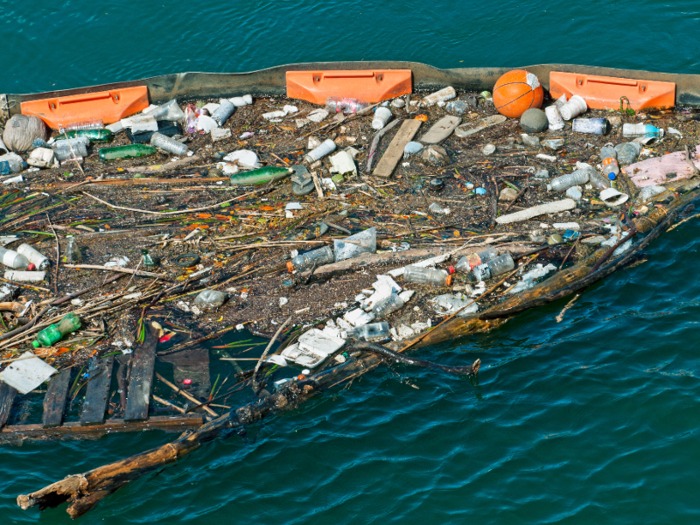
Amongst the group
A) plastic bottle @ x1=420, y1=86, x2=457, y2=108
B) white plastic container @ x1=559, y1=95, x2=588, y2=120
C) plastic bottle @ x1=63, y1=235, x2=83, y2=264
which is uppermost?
plastic bottle @ x1=420, y1=86, x2=457, y2=108

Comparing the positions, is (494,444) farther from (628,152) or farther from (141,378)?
(628,152)

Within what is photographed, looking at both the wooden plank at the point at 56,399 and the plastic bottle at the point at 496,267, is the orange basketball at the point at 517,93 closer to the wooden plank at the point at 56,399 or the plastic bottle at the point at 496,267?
the plastic bottle at the point at 496,267

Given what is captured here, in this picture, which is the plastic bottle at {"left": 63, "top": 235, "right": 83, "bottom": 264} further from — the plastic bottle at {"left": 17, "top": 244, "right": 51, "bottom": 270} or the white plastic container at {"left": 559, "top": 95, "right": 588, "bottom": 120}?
the white plastic container at {"left": 559, "top": 95, "right": 588, "bottom": 120}

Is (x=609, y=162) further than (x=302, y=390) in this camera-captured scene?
Yes

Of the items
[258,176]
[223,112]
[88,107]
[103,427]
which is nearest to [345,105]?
[223,112]

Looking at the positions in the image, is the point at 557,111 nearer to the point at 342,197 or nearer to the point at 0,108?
the point at 342,197

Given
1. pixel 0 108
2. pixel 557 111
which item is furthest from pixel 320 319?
pixel 0 108

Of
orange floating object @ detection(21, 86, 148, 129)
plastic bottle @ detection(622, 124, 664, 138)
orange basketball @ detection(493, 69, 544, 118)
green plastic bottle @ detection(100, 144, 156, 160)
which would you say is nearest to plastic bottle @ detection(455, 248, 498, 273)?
orange basketball @ detection(493, 69, 544, 118)
